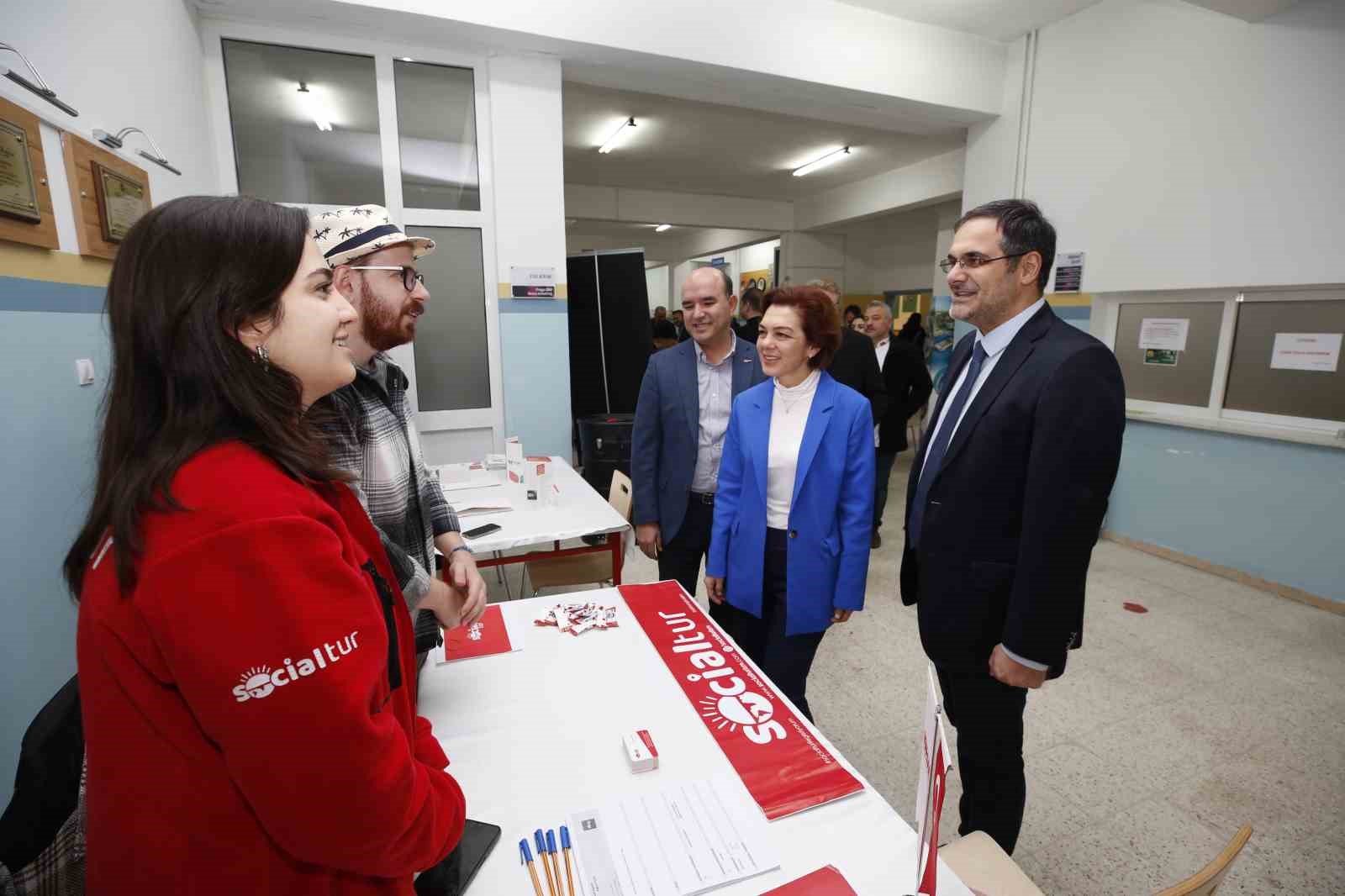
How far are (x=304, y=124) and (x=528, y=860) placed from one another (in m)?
4.49

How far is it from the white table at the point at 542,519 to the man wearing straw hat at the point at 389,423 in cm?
71

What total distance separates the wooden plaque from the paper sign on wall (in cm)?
257

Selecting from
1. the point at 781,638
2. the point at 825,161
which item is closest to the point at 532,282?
the point at 781,638

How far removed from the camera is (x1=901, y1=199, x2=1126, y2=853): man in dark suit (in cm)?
126

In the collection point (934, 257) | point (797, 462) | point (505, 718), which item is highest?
point (934, 257)

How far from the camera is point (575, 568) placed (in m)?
2.76

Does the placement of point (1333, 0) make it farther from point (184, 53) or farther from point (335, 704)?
point (184, 53)

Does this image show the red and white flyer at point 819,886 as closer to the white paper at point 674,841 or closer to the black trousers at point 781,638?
the white paper at point 674,841

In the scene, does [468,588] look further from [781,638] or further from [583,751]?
[781,638]

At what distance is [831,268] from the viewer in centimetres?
Answer: 1010

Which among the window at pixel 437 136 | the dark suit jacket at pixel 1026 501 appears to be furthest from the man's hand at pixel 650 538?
the window at pixel 437 136

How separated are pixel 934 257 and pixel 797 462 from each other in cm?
827

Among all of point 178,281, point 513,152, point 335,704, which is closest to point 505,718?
point 335,704

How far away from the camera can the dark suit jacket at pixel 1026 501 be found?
4.10ft
